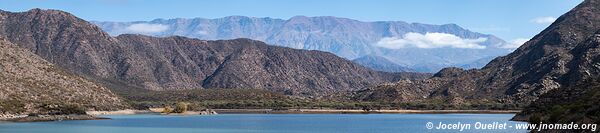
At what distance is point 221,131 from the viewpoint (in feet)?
360

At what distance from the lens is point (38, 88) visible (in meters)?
162

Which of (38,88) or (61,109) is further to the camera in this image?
(38,88)

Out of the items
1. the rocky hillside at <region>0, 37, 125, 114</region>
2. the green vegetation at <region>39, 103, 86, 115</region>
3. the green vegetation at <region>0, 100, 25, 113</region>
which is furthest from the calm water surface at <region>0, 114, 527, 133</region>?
the rocky hillside at <region>0, 37, 125, 114</region>

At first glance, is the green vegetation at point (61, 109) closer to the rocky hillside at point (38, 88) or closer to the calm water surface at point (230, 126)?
the rocky hillside at point (38, 88)

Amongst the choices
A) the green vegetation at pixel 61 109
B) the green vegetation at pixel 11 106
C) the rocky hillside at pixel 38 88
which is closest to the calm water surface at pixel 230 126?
the green vegetation at pixel 11 106

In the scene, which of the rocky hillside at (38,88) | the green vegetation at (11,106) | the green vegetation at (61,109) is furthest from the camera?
the green vegetation at (61,109)

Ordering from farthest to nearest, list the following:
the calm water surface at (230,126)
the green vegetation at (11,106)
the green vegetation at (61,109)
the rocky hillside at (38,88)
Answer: the green vegetation at (61,109) < the rocky hillside at (38,88) < the green vegetation at (11,106) < the calm water surface at (230,126)

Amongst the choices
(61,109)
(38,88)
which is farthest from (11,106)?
(38,88)

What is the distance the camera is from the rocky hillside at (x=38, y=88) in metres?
153

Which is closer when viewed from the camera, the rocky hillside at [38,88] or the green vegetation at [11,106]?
the green vegetation at [11,106]

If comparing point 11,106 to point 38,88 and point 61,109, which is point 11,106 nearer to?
point 61,109

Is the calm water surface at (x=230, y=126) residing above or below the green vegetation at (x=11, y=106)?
below

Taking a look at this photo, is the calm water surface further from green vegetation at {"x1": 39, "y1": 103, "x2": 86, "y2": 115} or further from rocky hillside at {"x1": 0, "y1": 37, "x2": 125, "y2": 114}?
rocky hillside at {"x1": 0, "y1": 37, "x2": 125, "y2": 114}

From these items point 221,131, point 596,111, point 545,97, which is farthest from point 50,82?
point 596,111
